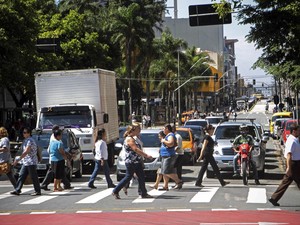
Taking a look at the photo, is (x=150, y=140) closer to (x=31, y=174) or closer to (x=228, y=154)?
(x=228, y=154)

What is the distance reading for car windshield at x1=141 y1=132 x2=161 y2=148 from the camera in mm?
22312

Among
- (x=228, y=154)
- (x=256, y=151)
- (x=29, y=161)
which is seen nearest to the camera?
(x=29, y=161)

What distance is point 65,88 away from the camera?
25.7 meters

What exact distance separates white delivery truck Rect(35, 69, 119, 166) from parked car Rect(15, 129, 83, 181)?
1759mm

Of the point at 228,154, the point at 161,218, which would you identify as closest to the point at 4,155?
the point at 161,218

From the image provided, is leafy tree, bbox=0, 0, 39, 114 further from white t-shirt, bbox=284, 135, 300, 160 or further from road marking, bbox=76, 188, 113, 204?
white t-shirt, bbox=284, 135, 300, 160

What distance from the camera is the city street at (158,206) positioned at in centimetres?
1241

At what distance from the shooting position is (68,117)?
24828mm

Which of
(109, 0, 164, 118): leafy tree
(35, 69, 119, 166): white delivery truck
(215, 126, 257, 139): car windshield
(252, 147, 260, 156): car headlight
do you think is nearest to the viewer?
(252, 147, 260, 156): car headlight

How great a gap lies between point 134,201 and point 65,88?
11.2 meters

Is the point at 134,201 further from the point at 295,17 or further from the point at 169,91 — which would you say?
the point at 169,91

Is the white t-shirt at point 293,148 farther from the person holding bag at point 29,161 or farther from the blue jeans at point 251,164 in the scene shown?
the person holding bag at point 29,161

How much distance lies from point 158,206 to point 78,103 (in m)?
12.1

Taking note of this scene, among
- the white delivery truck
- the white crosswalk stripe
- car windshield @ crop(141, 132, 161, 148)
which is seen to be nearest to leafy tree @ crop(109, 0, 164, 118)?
the white delivery truck
